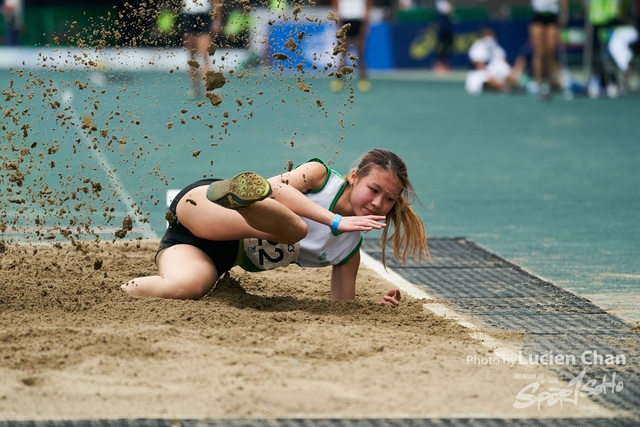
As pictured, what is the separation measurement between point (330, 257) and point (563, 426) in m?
2.00

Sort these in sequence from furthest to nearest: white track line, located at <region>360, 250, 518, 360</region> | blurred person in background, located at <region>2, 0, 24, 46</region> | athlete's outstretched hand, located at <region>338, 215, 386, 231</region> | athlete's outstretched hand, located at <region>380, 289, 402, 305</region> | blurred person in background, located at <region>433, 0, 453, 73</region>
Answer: blurred person in background, located at <region>2, 0, 24, 46</region>
blurred person in background, located at <region>433, 0, 453, 73</region>
athlete's outstretched hand, located at <region>380, 289, 402, 305</region>
athlete's outstretched hand, located at <region>338, 215, 386, 231</region>
white track line, located at <region>360, 250, 518, 360</region>

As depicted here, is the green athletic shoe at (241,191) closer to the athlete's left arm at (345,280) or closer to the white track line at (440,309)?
the athlete's left arm at (345,280)

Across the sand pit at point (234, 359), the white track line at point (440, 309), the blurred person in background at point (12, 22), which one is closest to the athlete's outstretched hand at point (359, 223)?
the sand pit at point (234, 359)

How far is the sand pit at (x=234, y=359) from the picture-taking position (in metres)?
3.67

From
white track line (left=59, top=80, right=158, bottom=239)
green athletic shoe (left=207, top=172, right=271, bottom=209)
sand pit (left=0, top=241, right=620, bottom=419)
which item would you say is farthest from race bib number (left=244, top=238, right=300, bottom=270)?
white track line (left=59, top=80, right=158, bottom=239)


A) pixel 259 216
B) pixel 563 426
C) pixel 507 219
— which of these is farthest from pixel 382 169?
pixel 507 219

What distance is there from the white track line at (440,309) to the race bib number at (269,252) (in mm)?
743

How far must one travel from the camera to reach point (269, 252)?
211 inches

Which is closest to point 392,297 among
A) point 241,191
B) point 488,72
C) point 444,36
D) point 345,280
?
point 345,280

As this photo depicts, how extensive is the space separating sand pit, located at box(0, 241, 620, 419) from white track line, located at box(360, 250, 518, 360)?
0.22 ft

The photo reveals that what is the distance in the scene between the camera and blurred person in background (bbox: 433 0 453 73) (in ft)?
86.9

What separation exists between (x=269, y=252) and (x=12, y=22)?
933 inches

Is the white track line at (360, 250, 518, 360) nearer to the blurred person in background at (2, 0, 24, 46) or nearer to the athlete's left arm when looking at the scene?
the athlete's left arm

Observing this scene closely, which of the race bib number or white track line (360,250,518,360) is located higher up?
the race bib number
